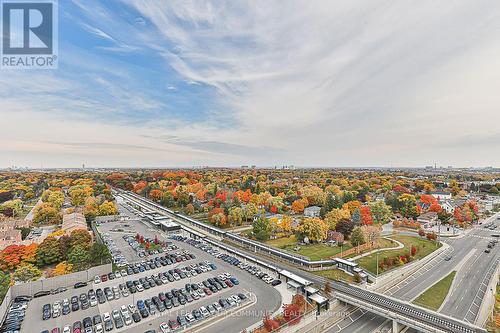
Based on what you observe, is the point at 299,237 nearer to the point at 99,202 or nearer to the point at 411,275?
the point at 411,275

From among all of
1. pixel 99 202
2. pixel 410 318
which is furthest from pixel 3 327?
pixel 99 202

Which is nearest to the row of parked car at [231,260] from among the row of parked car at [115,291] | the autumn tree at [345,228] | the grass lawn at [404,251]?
the row of parked car at [115,291]

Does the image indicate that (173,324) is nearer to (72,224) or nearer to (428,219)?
(72,224)

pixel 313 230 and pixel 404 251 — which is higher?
pixel 313 230

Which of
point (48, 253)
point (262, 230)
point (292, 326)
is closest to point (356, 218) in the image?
point (262, 230)

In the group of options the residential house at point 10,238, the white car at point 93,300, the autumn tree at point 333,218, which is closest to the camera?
the white car at point 93,300

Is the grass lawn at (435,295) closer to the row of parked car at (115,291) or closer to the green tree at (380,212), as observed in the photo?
the row of parked car at (115,291)

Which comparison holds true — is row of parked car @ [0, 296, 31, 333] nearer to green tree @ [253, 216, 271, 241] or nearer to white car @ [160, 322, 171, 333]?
white car @ [160, 322, 171, 333]

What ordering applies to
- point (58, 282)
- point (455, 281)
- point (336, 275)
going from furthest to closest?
point (336, 275) → point (455, 281) → point (58, 282)
